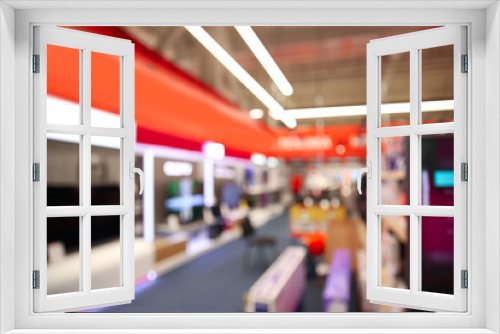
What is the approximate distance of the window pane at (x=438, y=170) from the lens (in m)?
2.60

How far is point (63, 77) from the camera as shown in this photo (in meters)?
2.59

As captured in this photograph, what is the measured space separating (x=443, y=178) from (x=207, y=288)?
3970 millimetres

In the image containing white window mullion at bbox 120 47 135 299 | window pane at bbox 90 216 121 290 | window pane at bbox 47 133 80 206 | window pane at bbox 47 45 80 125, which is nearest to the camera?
white window mullion at bbox 120 47 135 299

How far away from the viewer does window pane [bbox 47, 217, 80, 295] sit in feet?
11.5

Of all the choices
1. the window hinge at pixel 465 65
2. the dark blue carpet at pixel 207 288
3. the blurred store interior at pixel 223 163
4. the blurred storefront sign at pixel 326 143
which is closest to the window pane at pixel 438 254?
the blurred store interior at pixel 223 163

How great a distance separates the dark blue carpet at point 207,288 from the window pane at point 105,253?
336mm

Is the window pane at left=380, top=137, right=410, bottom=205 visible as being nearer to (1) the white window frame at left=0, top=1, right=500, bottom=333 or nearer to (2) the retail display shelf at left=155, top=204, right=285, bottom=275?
(1) the white window frame at left=0, top=1, right=500, bottom=333

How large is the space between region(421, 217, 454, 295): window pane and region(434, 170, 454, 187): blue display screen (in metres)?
0.29

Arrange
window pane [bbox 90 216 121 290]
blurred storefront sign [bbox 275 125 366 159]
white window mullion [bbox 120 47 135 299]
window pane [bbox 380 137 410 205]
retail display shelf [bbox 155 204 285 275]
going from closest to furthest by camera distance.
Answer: white window mullion [bbox 120 47 135 299] → window pane [bbox 380 137 410 205] → window pane [bbox 90 216 121 290] → retail display shelf [bbox 155 204 285 275] → blurred storefront sign [bbox 275 125 366 159]

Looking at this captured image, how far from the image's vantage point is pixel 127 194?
1.63 meters

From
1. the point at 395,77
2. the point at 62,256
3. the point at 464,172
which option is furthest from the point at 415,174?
the point at 395,77

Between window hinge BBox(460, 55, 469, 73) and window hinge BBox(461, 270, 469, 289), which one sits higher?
window hinge BBox(460, 55, 469, 73)

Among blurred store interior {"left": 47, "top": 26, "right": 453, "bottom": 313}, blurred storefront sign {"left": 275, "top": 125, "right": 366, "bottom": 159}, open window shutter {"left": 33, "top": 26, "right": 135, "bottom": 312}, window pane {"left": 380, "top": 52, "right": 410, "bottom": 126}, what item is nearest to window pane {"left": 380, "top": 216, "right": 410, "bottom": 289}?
blurred store interior {"left": 47, "top": 26, "right": 453, "bottom": 313}

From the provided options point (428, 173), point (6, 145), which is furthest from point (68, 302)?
point (428, 173)
